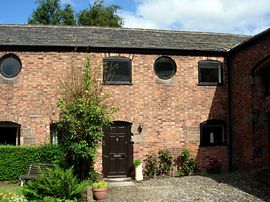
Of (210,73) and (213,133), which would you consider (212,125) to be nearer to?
(213,133)

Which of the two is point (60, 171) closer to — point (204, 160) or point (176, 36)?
point (204, 160)

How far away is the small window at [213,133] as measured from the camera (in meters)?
15.2

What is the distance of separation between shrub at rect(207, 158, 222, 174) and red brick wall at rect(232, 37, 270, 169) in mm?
897

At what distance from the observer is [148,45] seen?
15.0 metres

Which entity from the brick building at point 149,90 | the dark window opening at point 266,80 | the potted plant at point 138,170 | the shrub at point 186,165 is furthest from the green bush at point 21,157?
the dark window opening at point 266,80

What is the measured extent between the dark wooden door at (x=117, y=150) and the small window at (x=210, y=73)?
404 centimetres

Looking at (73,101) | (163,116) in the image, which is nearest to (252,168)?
(163,116)

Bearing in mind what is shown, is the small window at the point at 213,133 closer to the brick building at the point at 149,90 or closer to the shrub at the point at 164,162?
the brick building at the point at 149,90

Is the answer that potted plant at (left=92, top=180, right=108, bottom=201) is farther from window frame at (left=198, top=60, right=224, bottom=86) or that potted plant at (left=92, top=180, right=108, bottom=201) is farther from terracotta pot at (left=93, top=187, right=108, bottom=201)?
window frame at (left=198, top=60, right=224, bottom=86)

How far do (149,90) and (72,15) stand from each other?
24.6 meters

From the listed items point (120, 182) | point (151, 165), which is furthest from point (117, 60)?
point (120, 182)

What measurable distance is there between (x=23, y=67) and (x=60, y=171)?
6.08m

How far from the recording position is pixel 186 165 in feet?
47.8

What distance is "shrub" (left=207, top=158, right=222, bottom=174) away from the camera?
49.0ft
